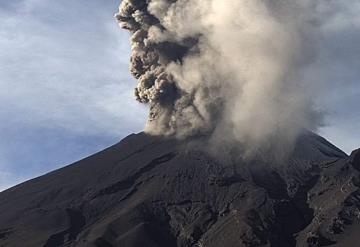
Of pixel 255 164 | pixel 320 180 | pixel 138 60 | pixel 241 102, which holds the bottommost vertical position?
pixel 320 180

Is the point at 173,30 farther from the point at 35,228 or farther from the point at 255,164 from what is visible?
the point at 35,228

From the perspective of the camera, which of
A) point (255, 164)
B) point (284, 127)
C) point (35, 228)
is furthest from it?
point (284, 127)

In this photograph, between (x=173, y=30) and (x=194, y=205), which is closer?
(x=194, y=205)

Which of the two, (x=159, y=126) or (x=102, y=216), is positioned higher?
(x=159, y=126)

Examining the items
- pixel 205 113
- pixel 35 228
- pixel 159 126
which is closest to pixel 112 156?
pixel 159 126

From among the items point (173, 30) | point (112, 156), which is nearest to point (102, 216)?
point (112, 156)

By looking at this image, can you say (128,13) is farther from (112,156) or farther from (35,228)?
→ (35,228)

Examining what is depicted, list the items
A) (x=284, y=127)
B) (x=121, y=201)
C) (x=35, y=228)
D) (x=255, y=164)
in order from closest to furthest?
(x=35, y=228) < (x=121, y=201) < (x=255, y=164) < (x=284, y=127)
